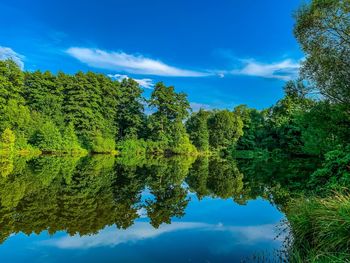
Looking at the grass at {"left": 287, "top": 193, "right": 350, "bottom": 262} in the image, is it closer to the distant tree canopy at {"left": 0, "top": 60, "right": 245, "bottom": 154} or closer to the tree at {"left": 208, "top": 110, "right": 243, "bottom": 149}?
the distant tree canopy at {"left": 0, "top": 60, "right": 245, "bottom": 154}

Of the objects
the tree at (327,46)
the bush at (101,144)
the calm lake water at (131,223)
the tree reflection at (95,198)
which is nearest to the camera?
the calm lake water at (131,223)

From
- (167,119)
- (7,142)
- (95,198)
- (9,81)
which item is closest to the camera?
(95,198)

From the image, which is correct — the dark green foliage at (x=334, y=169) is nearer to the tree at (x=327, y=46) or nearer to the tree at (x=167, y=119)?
the tree at (x=327, y=46)

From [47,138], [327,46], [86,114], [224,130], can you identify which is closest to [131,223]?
[327,46]

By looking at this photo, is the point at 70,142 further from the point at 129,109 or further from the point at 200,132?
the point at 200,132

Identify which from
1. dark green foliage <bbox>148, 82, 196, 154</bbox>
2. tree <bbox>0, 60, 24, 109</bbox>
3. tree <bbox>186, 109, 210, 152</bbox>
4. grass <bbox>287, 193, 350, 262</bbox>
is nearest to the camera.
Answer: grass <bbox>287, 193, 350, 262</bbox>

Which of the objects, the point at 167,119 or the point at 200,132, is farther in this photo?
the point at 200,132

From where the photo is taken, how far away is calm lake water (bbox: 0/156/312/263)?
26.7ft

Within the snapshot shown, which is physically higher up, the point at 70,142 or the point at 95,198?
the point at 70,142

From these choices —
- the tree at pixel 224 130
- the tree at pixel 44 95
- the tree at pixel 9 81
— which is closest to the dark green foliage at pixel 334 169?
the tree at pixel 9 81

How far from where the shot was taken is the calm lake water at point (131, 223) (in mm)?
8133

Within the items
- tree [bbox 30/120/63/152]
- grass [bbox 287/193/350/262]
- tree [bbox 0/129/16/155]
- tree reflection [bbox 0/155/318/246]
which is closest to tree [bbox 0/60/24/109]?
tree [bbox 30/120/63/152]

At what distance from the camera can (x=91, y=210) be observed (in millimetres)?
12195

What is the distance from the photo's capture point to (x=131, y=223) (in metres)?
11.0
